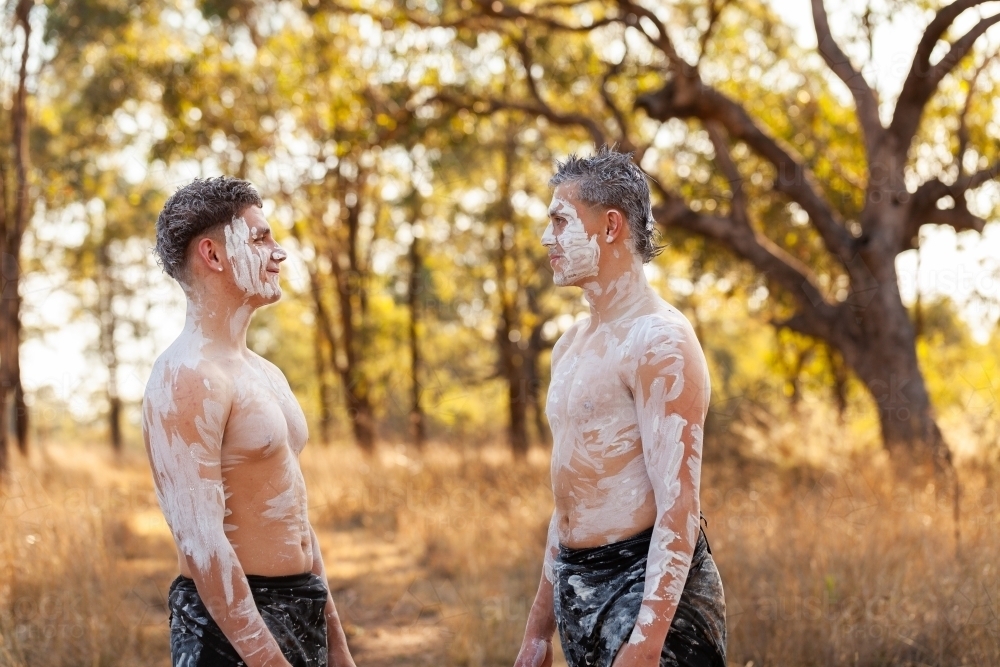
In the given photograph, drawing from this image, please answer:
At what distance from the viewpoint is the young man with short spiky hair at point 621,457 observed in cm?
216

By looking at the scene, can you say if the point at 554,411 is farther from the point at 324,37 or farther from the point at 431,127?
the point at 324,37

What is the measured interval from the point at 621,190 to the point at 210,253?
41.4 inches

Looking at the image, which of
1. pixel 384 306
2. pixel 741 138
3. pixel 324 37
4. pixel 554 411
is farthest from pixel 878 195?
pixel 384 306

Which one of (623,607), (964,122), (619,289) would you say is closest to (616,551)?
(623,607)

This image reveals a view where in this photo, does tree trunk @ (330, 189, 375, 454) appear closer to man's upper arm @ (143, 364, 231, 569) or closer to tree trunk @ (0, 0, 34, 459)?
tree trunk @ (0, 0, 34, 459)

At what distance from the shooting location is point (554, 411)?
2.46 meters

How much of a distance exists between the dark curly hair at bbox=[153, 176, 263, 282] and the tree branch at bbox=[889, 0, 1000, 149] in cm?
696

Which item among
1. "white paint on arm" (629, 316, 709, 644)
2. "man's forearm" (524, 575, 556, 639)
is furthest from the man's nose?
"man's forearm" (524, 575, 556, 639)

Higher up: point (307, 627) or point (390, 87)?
point (390, 87)

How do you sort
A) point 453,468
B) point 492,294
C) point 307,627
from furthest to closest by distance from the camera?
point 492,294, point 453,468, point 307,627

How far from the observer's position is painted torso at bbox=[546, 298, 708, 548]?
2275 mm

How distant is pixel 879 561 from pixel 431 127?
6.89 metres

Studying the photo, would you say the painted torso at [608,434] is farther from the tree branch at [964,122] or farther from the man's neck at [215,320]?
the tree branch at [964,122]

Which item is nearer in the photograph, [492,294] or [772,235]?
[772,235]
